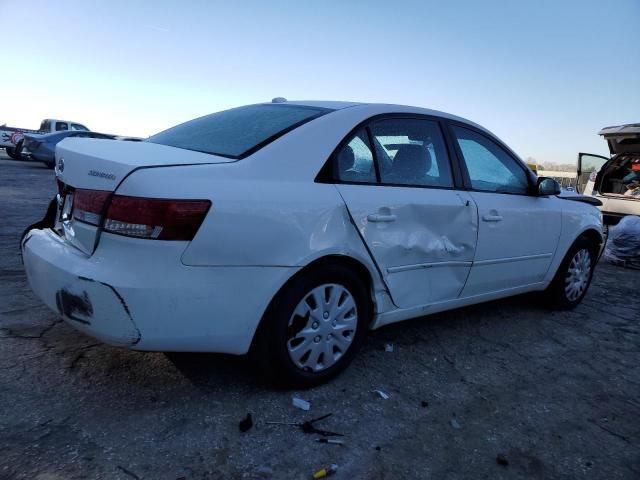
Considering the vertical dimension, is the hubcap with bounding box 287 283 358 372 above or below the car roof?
below

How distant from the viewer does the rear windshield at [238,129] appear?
2465mm

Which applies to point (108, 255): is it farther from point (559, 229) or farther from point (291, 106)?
point (559, 229)

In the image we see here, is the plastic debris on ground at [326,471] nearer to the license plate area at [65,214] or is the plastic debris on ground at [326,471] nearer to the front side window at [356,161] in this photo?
the front side window at [356,161]

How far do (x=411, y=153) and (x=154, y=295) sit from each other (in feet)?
6.03

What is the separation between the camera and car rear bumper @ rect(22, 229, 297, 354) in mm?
1990

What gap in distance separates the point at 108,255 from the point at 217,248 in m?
0.46

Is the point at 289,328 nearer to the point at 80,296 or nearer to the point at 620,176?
the point at 80,296

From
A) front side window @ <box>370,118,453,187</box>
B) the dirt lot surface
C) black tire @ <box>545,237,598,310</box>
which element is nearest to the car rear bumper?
A: the dirt lot surface

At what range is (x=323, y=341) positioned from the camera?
8.39ft

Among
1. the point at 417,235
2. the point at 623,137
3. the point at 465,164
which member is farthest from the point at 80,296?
the point at 623,137

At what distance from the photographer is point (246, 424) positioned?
2.19 meters

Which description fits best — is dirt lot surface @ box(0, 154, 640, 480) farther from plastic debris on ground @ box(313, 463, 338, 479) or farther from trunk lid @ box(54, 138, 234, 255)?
trunk lid @ box(54, 138, 234, 255)

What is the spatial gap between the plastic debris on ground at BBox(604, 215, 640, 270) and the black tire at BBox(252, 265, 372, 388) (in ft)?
21.2

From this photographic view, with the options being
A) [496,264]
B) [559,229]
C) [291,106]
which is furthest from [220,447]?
[559,229]
